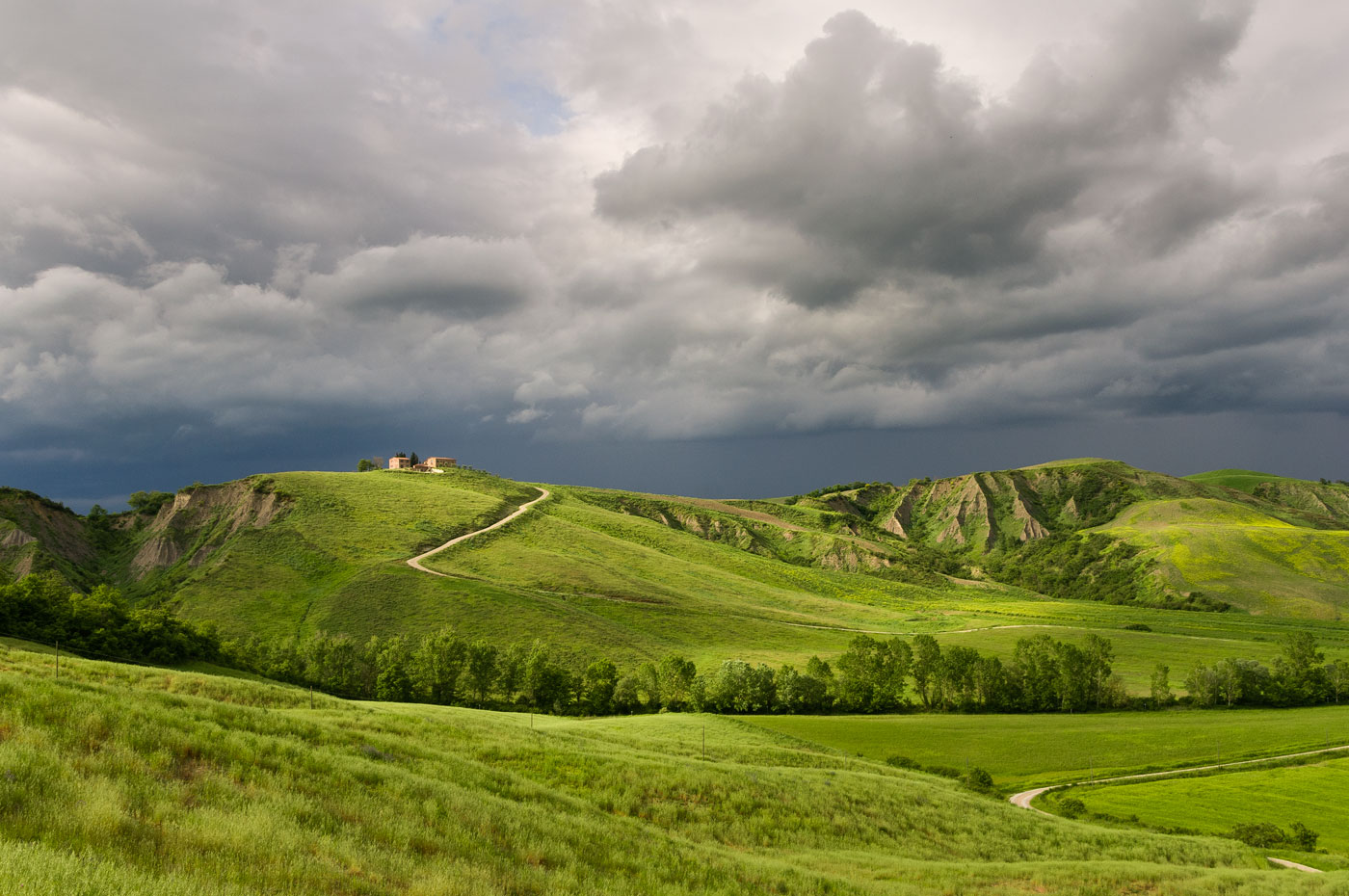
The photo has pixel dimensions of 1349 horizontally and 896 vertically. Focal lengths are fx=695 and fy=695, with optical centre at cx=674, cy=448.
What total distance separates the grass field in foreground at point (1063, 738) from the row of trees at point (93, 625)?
55.9m

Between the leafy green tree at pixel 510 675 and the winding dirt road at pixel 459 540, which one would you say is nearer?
the leafy green tree at pixel 510 675

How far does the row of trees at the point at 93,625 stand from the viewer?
196ft

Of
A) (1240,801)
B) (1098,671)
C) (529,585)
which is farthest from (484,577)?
(1240,801)

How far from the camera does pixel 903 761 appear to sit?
55125 mm

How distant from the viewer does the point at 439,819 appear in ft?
45.6

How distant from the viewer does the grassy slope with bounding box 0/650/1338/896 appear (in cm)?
959

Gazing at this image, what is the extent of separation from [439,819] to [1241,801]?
198ft

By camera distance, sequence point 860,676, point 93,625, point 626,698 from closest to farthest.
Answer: point 93,625 < point 626,698 < point 860,676

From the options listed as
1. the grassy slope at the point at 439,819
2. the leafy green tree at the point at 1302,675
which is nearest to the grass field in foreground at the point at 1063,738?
the leafy green tree at the point at 1302,675

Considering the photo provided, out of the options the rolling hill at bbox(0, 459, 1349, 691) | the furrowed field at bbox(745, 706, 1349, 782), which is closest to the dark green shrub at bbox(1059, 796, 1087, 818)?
the furrowed field at bbox(745, 706, 1349, 782)

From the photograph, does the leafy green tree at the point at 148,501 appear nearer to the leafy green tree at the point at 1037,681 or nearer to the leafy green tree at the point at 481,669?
the leafy green tree at the point at 481,669

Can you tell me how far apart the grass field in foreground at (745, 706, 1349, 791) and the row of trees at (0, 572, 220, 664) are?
55.9 metres

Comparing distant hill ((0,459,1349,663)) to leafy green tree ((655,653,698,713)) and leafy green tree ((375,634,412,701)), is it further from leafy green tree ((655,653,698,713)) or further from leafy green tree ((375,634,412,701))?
leafy green tree ((655,653,698,713))

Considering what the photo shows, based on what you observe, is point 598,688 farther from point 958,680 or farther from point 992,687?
point 992,687
